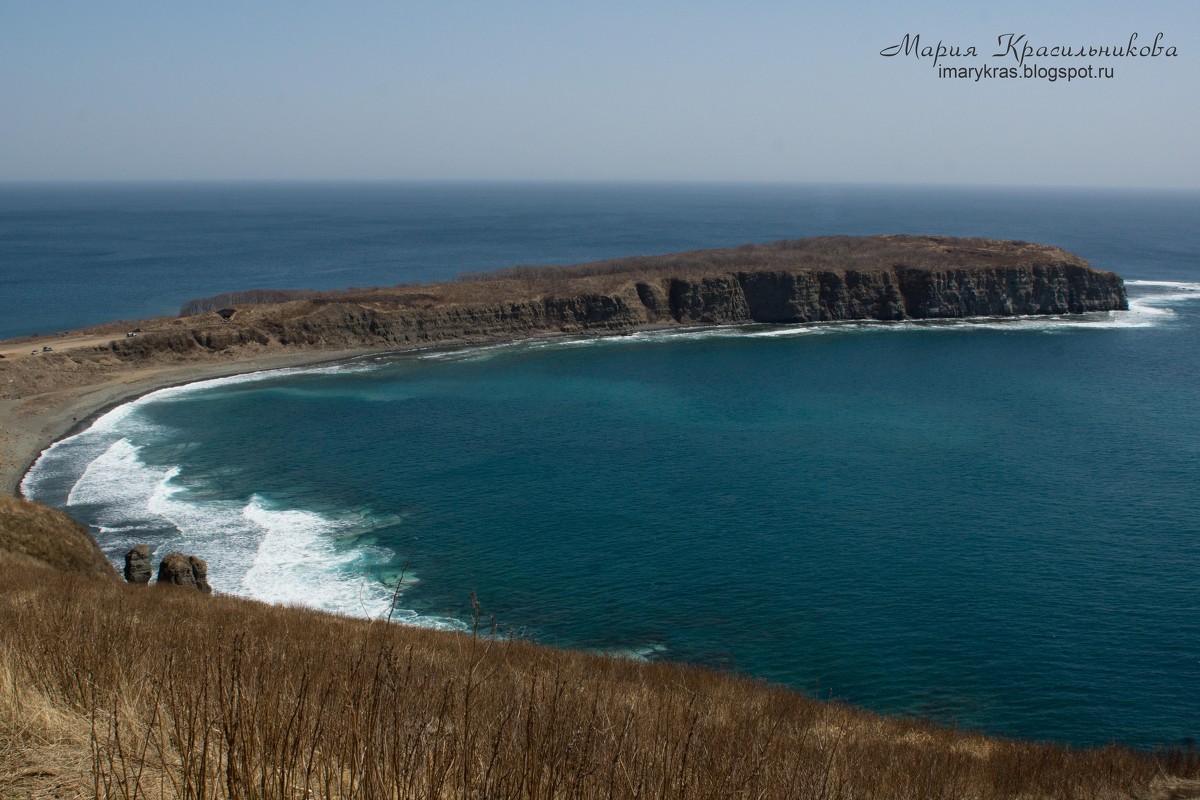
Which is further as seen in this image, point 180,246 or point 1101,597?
point 180,246

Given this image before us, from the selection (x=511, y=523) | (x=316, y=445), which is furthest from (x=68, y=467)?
(x=511, y=523)

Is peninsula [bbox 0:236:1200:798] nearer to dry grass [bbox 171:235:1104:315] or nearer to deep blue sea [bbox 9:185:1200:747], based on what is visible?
deep blue sea [bbox 9:185:1200:747]

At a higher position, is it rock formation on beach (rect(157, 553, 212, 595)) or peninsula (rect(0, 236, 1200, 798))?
peninsula (rect(0, 236, 1200, 798))

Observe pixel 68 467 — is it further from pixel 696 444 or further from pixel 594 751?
pixel 594 751

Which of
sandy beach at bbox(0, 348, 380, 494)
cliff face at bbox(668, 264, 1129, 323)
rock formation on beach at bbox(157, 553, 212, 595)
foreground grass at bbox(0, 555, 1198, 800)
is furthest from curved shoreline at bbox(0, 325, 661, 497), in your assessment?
foreground grass at bbox(0, 555, 1198, 800)

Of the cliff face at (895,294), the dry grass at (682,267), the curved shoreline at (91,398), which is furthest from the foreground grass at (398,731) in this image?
the cliff face at (895,294)

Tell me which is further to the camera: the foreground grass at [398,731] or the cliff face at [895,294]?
the cliff face at [895,294]

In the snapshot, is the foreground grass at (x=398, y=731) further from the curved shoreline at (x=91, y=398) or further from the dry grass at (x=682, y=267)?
the dry grass at (x=682, y=267)
